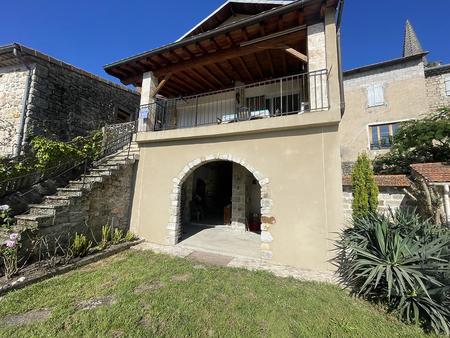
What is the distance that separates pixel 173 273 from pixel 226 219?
529 centimetres

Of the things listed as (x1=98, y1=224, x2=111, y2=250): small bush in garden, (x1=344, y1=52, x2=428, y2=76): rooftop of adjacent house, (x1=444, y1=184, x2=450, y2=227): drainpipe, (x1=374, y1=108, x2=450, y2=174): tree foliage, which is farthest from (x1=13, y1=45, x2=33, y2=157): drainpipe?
(x1=344, y1=52, x2=428, y2=76): rooftop of adjacent house

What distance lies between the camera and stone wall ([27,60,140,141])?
7379mm

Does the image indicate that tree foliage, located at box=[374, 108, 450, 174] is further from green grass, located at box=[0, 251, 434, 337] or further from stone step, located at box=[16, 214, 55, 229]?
stone step, located at box=[16, 214, 55, 229]

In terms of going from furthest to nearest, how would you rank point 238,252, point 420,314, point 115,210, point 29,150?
point 29,150 → point 115,210 → point 238,252 → point 420,314

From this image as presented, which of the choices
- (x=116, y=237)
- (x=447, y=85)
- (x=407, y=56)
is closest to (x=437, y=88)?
(x=447, y=85)

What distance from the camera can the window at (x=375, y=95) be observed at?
46.7ft

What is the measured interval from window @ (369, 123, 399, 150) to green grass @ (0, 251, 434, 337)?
13.8m

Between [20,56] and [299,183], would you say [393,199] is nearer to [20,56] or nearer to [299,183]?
[299,183]

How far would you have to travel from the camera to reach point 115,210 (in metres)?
6.52

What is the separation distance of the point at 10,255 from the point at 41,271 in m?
0.61

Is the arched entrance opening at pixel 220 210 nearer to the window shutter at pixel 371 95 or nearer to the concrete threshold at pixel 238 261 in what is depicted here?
the concrete threshold at pixel 238 261

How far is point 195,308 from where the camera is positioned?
319cm

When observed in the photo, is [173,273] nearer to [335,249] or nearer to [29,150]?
[335,249]

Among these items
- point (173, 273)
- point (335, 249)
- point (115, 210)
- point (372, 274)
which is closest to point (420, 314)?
point (372, 274)
